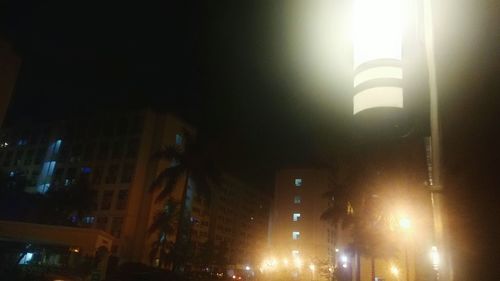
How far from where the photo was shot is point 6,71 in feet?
82.6

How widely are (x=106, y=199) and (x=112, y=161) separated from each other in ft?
19.9

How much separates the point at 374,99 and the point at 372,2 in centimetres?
69

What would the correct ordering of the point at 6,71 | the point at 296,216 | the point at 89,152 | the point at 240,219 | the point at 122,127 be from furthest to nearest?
the point at 240,219
the point at 296,216
the point at 89,152
the point at 122,127
the point at 6,71

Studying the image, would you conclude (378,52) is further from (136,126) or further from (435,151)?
(136,126)

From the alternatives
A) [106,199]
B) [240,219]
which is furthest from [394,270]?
[240,219]

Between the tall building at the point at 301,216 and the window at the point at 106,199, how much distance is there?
1051 inches

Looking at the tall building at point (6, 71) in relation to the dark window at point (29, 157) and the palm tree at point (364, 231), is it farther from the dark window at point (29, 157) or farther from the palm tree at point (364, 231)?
the dark window at point (29, 157)

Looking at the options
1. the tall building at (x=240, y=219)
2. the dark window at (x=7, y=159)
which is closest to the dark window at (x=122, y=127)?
the dark window at (x=7, y=159)

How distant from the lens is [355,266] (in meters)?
46.3

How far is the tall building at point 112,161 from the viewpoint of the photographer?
186 ft

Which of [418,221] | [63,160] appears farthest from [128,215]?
[418,221]

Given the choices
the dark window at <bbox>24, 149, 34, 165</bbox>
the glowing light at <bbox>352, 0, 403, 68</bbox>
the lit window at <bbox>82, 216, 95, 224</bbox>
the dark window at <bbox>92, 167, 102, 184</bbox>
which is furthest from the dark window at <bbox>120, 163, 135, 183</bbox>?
the glowing light at <bbox>352, 0, 403, 68</bbox>

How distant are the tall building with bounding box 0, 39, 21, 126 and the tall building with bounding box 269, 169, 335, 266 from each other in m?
48.2

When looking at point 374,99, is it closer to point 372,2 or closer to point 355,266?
point 372,2
